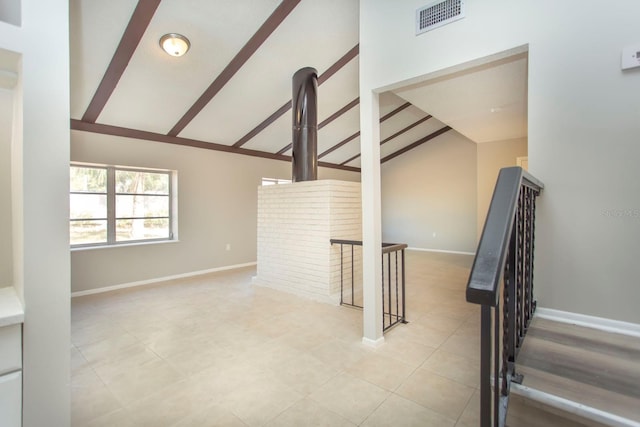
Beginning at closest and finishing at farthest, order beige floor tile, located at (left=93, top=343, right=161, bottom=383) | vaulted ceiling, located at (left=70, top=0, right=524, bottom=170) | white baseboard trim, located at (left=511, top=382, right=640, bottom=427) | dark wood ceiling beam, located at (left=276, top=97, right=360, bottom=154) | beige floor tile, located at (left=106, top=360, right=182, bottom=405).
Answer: white baseboard trim, located at (left=511, top=382, right=640, bottom=427), beige floor tile, located at (left=106, top=360, right=182, bottom=405), beige floor tile, located at (left=93, top=343, right=161, bottom=383), vaulted ceiling, located at (left=70, top=0, right=524, bottom=170), dark wood ceiling beam, located at (left=276, top=97, right=360, bottom=154)

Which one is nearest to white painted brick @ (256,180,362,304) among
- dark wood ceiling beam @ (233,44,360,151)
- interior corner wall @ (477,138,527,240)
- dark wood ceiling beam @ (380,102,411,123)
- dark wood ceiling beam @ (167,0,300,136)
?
dark wood ceiling beam @ (233,44,360,151)

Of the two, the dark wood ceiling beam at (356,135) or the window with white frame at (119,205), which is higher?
the dark wood ceiling beam at (356,135)

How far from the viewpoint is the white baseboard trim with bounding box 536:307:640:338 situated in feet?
4.46

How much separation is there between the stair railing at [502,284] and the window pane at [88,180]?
5380 mm

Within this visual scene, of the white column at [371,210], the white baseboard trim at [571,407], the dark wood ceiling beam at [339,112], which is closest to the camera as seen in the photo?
the white baseboard trim at [571,407]

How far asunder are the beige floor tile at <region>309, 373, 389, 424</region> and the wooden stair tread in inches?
39.6

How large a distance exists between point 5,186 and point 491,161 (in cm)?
776

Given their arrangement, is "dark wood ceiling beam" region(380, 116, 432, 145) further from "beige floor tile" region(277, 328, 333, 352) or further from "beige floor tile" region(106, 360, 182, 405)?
"beige floor tile" region(106, 360, 182, 405)

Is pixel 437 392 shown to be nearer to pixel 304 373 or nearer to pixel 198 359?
pixel 304 373

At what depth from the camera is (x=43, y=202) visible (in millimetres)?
1166

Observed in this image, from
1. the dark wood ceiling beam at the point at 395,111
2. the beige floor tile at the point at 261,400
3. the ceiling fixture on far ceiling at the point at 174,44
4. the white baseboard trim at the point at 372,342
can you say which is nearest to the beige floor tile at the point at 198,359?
the beige floor tile at the point at 261,400

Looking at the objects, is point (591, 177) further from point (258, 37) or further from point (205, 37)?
point (205, 37)

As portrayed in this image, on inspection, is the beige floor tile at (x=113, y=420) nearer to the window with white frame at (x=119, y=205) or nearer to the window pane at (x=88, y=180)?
the window with white frame at (x=119, y=205)

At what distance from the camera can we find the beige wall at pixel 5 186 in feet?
4.57
